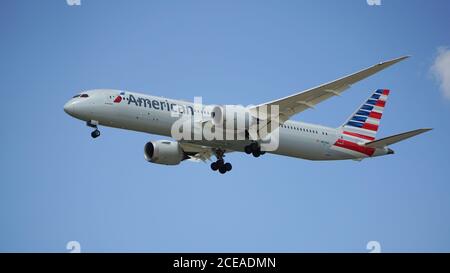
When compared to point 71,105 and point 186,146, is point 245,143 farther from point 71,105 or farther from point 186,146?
point 71,105

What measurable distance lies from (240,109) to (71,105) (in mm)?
9529

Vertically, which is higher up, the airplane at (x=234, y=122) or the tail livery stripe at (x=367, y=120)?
the tail livery stripe at (x=367, y=120)

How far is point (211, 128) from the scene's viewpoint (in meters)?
41.7

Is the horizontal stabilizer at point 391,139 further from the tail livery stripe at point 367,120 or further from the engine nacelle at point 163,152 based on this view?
the engine nacelle at point 163,152

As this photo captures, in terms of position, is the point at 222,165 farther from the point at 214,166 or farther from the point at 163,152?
the point at 163,152

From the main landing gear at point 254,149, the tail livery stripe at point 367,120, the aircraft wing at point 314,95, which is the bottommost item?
the main landing gear at point 254,149

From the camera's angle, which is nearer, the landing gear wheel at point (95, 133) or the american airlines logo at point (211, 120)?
the american airlines logo at point (211, 120)

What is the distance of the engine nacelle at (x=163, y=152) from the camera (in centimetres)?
4653

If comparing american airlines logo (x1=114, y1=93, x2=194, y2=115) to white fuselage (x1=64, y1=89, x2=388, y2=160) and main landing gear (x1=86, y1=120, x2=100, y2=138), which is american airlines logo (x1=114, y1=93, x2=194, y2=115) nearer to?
white fuselage (x1=64, y1=89, x2=388, y2=160)

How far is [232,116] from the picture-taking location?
40.9m

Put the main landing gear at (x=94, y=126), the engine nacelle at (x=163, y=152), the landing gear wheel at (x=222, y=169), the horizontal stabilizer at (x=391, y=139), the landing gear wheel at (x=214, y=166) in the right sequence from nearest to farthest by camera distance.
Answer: the main landing gear at (x=94, y=126) → the horizontal stabilizer at (x=391, y=139) → the engine nacelle at (x=163, y=152) → the landing gear wheel at (x=222, y=169) → the landing gear wheel at (x=214, y=166)

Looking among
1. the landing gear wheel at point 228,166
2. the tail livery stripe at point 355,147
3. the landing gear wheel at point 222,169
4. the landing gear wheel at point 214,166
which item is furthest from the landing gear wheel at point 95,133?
the tail livery stripe at point 355,147

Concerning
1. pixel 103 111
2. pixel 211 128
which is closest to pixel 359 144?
pixel 211 128

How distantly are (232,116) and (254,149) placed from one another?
134 inches
